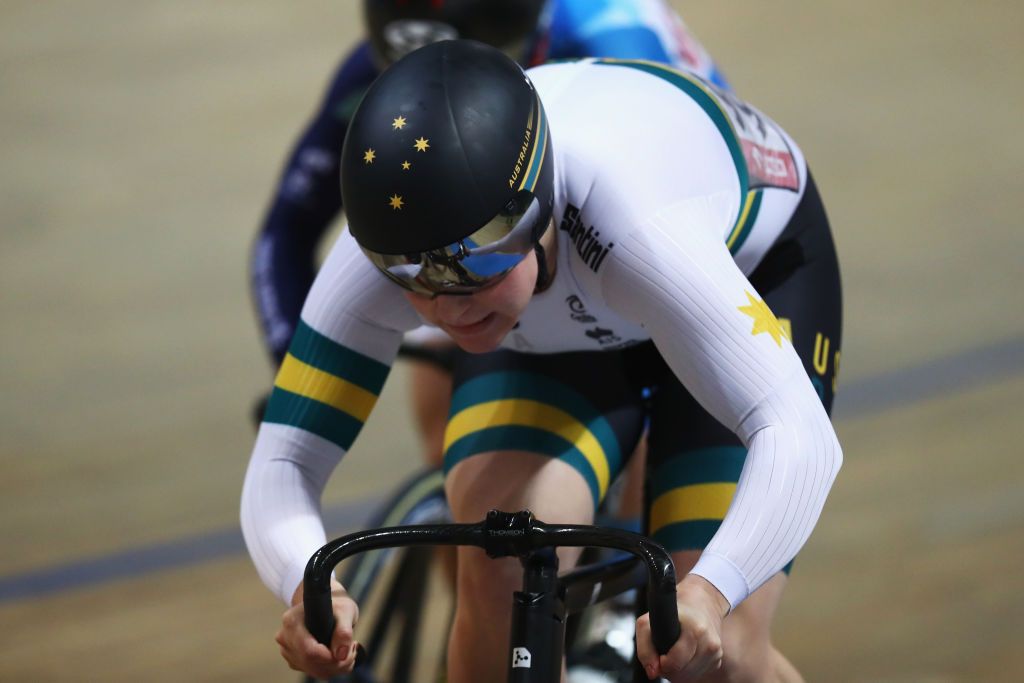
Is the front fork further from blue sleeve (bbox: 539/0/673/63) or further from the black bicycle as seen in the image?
blue sleeve (bbox: 539/0/673/63)

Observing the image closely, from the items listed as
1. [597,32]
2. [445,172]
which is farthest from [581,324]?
[597,32]

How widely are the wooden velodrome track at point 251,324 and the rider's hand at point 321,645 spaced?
1898 millimetres

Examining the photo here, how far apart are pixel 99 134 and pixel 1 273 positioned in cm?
124

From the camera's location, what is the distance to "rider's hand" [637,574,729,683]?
1848mm

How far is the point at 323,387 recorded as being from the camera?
237 cm

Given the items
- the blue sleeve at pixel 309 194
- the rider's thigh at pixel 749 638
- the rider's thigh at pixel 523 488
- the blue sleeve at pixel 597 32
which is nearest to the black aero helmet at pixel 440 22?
the blue sleeve at pixel 597 32

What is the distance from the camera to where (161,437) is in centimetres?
536

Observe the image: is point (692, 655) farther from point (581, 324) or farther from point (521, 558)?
point (581, 324)

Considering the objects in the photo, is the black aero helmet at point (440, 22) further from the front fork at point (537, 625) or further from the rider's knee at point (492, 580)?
the front fork at point (537, 625)

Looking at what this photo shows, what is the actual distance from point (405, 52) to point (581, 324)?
123cm

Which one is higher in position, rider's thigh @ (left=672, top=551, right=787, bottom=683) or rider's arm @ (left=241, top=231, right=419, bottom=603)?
rider's arm @ (left=241, top=231, right=419, bottom=603)

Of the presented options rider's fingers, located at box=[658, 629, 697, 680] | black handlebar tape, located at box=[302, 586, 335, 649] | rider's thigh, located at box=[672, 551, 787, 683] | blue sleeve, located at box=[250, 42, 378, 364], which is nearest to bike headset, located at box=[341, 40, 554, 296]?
black handlebar tape, located at box=[302, 586, 335, 649]

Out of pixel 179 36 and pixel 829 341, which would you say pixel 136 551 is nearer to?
pixel 829 341

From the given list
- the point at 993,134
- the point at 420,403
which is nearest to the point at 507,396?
the point at 420,403
